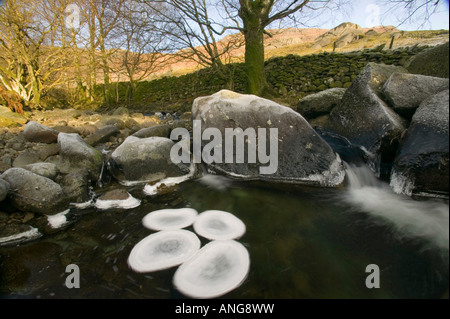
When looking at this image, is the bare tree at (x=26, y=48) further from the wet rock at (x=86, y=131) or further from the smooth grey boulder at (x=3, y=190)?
the smooth grey boulder at (x=3, y=190)

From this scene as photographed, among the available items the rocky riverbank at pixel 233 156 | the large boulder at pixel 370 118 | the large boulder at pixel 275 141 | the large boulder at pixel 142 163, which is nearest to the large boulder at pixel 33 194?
the rocky riverbank at pixel 233 156

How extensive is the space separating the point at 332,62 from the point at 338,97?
5023mm

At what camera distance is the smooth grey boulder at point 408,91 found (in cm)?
330

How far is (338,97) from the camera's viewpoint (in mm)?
5594

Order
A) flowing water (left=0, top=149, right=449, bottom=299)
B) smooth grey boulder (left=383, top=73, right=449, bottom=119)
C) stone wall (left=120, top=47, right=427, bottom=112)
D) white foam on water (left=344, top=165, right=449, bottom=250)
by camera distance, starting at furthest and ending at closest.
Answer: stone wall (left=120, top=47, right=427, bottom=112)
smooth grey boulder (left=383, top=73, right=449, bottom=119)
flowing water (left=0, top=149, right=449, bottom=299)
white foam on water (left=344, top=165, right=449, bottom=250)

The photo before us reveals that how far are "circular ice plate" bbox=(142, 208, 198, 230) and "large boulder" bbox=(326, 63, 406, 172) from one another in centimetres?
305

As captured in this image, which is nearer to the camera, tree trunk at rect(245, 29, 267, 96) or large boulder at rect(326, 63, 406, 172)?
large boulder at rect(326, 63, 406, 172)

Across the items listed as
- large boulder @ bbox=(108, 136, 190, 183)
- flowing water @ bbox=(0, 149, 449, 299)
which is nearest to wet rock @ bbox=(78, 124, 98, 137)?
large boulder @ bbox=(108, 136, 190, 183)

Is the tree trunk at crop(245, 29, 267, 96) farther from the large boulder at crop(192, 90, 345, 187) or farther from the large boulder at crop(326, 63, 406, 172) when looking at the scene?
the large boulder at crop(192, 90, 345, 187)

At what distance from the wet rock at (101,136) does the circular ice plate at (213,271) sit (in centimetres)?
437

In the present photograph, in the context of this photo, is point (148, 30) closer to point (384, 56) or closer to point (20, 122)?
point (20, 122)

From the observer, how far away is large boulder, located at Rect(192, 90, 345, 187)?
3406 mm

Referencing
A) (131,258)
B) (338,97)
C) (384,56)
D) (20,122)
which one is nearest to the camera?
(131,258)
